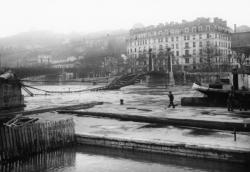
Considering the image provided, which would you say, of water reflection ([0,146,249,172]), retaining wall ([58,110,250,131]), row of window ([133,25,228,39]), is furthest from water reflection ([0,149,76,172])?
row of window ([133,25,228,39])

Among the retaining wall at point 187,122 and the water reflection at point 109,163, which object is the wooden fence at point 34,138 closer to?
the water reflection at point 109,163

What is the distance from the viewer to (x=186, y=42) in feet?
387

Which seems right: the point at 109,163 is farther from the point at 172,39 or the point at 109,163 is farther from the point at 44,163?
the point at 172,39

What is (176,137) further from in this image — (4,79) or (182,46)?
(182,46)

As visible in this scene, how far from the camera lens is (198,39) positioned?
115 metres

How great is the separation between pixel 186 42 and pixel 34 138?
354ft

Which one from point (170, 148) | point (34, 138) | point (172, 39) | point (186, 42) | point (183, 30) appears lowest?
point (170, 148)

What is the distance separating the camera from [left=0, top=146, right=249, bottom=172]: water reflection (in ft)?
42.3

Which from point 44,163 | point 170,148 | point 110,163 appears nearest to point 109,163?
point 110,163

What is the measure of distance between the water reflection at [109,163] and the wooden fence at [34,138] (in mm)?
354

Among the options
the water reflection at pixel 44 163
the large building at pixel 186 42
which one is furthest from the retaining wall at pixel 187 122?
the large building at pixel 186 42

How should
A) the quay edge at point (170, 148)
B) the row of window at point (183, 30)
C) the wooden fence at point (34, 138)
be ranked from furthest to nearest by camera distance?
the row of window at point (183, 30) → the wooden fence at point (34, 138) → the quay edge at point (170, 148)

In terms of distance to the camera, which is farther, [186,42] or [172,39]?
[172,39]

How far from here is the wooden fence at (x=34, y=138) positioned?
13867 millimetres
